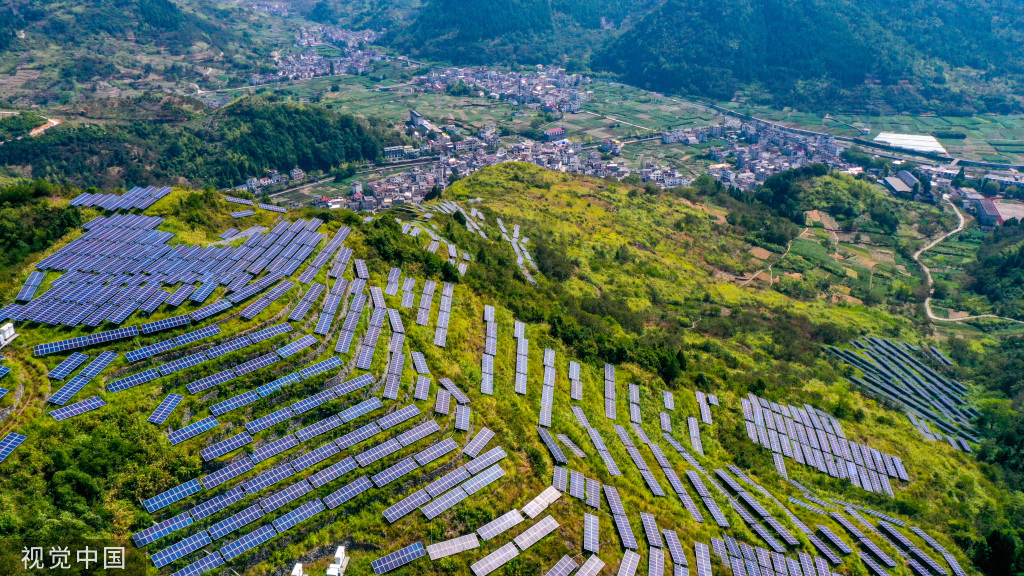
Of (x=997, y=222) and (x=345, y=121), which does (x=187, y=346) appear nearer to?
(x=345, y=121)

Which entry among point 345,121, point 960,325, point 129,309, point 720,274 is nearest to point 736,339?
point 720,274

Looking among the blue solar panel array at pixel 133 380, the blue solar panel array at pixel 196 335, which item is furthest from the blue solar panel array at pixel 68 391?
the blue solar panel array at pixel 196 335

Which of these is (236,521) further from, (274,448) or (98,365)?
(98,365)

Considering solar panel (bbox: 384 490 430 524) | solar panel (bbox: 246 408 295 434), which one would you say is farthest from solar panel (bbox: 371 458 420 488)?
solar panel (bbox: 246 408 295 434)

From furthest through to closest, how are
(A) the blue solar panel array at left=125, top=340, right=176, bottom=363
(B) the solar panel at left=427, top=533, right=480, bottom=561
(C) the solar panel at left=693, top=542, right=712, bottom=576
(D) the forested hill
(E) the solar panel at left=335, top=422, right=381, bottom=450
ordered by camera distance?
1. (D) the forested hill
2. (A) the blue solar panel array at left=125, top=340, right=176, bottom=363
3. (C) the solar panel at left=693, top=542, right=712, bottom=576
4. (E) the solar panel at left=335, top=422, right=381, bottom=450
5. (B) the solar panel at left=427, top=533, right=480, bottom=561

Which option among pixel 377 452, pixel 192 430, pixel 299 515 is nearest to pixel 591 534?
pixel 377 452

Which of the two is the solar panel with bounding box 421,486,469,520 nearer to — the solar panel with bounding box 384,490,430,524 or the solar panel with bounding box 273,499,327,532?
the solar panel with bounding box 384,490,430,524
